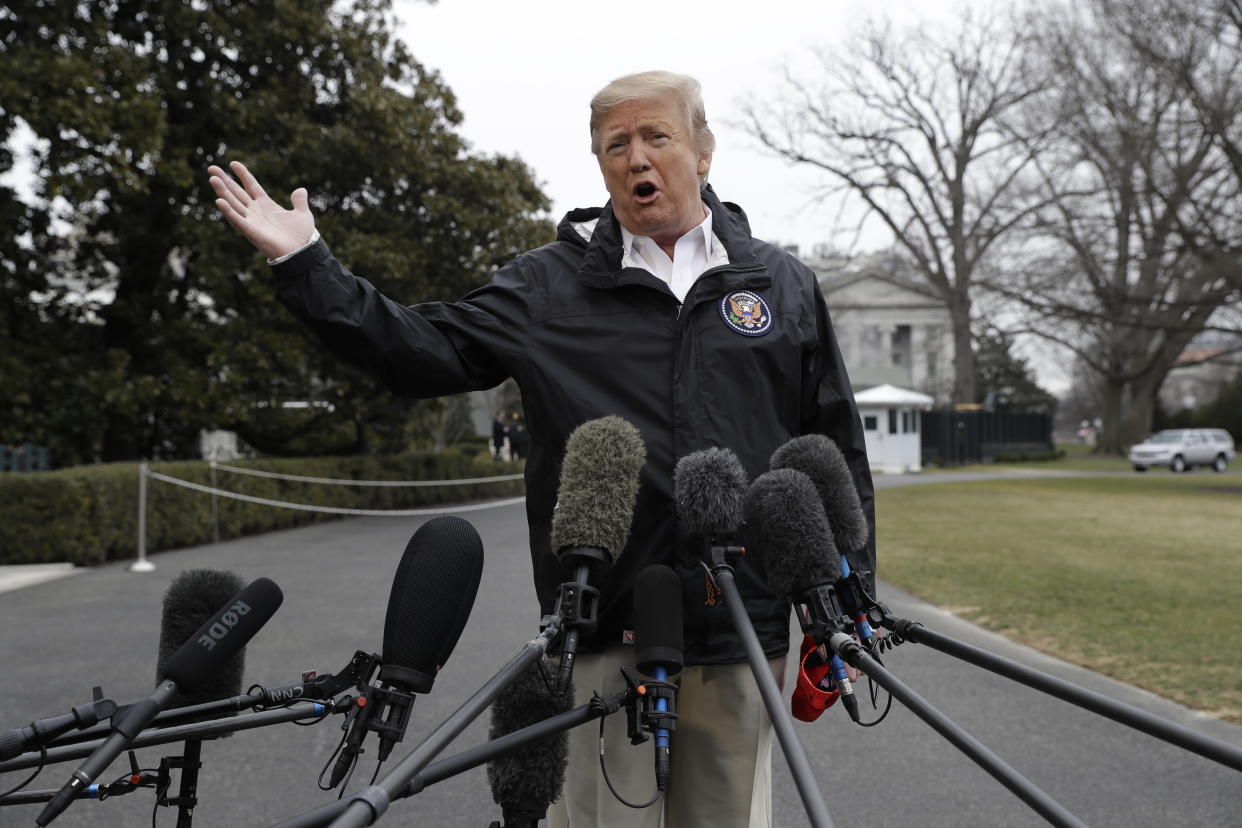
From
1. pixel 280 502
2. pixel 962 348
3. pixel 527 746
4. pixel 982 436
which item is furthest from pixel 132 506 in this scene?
pixel 982 436

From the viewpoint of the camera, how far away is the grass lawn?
7223 millimetres

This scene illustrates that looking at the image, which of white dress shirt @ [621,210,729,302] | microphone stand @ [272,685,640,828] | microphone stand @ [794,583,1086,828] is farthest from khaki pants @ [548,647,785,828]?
white dress shirt @ [621,210,729,302]

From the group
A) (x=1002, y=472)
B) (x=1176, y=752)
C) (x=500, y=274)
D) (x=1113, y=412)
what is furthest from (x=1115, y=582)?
(x=1113, y=412)

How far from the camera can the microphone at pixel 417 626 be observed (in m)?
1.76

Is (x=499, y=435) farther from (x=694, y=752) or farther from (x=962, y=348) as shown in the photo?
(x=694, y=752)

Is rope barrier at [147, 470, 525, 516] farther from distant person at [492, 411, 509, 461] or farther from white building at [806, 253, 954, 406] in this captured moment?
white building at [806, 253, 954, 406]

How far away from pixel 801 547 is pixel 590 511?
39 cm

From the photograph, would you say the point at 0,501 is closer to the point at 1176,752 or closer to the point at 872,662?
the point at 1176,752

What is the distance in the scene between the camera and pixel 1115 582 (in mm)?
10859

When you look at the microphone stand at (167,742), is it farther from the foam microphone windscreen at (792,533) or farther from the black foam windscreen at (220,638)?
the foam microphone windscreen at (792,533)

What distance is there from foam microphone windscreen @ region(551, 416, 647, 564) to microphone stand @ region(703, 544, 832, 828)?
0.19m

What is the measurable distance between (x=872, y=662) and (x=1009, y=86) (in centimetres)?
3978

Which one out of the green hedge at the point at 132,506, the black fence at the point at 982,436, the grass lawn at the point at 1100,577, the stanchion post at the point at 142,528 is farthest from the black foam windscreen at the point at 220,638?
the black fence at the point at 982,436

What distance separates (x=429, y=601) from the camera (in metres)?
1.82
